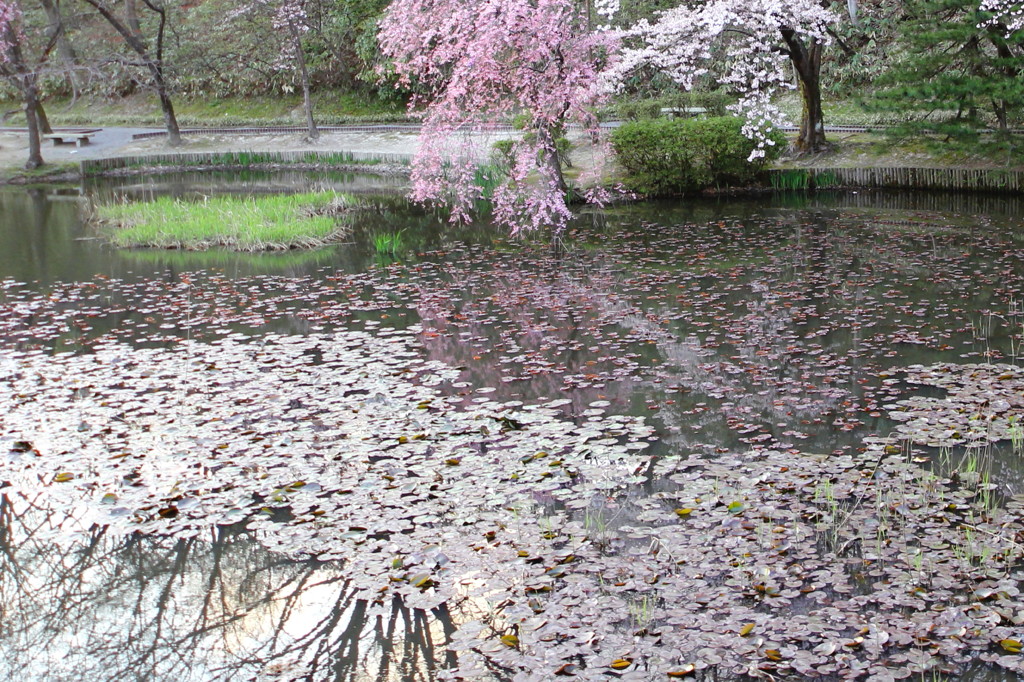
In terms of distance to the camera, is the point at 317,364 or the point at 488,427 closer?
the point at 488,427

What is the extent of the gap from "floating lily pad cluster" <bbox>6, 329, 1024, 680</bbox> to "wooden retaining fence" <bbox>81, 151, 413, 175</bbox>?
15717mm

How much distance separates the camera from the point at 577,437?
7012 mm

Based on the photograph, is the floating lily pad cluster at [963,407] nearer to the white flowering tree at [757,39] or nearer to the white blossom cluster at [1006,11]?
the white flowering tree at [757,39]

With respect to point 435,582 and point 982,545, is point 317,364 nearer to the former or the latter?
point 435,582

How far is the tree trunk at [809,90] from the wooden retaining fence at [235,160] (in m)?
8.84

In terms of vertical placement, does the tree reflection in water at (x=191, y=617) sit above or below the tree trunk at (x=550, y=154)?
Result: below

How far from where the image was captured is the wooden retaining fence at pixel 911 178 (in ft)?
54.2

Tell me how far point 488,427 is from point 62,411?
3451 mm

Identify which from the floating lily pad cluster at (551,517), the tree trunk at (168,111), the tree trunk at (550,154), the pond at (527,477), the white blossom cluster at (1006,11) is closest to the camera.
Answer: the floating lily pad cluster at (551,517)

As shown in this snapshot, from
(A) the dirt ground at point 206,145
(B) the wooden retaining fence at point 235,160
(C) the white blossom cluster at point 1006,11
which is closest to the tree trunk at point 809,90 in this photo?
(C) the white blossom cluster at point 1006,11

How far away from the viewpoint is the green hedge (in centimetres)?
1764

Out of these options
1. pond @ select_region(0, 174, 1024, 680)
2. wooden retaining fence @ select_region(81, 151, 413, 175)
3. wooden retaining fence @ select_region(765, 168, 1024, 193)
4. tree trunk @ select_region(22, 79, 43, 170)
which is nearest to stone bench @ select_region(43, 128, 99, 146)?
tree trunk @ select_region(22, 79, 43, 170)

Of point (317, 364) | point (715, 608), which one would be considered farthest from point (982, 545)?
point (317, 364)

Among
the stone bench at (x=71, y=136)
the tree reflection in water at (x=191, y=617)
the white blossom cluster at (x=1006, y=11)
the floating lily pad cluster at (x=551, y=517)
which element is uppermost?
the white blossom cluster at (x=1006, y=11)
